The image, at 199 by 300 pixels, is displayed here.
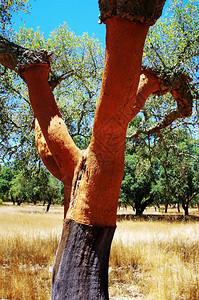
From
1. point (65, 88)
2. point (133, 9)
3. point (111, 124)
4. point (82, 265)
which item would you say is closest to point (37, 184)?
point (65, 88)

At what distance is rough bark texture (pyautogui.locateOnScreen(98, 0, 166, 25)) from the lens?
248 cm

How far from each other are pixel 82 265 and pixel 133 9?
8.73 feet

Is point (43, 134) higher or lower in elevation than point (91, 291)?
higher

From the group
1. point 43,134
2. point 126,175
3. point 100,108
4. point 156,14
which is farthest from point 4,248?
point 126,175

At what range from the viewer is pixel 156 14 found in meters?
2.57

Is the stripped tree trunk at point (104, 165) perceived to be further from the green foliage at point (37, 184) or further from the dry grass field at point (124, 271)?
the green foliage at point (37, 184)

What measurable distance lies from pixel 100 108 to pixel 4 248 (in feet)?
19.4

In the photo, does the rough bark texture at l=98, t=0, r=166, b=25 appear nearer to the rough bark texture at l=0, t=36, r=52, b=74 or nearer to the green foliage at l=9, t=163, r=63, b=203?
the rough bark texture at l=0, t=36, r=52, b=74

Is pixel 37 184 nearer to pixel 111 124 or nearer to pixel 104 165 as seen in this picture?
pixel 104 165

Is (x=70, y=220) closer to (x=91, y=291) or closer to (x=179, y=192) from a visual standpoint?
(x=91, y=291)

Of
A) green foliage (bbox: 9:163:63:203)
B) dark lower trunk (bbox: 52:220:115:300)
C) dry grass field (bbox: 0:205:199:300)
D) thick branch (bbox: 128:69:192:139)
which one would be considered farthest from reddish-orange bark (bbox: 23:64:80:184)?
green foliage (bbox: 9:163:63:203)

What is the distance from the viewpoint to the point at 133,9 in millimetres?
2482

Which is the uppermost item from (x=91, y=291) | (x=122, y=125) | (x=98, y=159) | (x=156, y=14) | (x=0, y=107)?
(x=0, y=107)

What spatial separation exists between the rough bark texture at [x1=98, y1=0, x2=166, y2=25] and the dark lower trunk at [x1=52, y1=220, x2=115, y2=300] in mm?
2188
